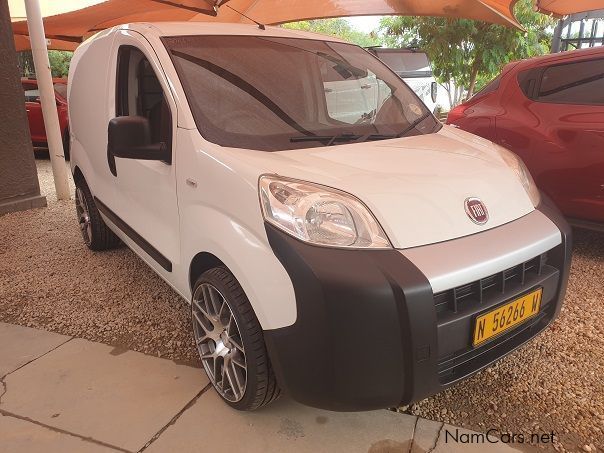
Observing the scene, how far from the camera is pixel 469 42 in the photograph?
37.8ft

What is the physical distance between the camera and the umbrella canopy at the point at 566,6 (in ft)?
26.5

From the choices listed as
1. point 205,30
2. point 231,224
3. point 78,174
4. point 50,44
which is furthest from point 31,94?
point 231,224

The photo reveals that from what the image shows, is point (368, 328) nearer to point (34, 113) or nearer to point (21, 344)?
point (21, 344)

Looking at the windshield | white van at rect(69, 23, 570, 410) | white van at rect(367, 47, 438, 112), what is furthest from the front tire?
white van at rect(367, 47, 438, 112)

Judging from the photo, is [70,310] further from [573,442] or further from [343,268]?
[573,442]

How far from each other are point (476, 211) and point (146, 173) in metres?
1.65

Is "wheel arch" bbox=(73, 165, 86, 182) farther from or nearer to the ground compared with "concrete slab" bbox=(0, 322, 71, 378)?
farther from the ground

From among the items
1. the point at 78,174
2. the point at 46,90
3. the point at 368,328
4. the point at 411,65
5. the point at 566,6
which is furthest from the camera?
the point at 411,65

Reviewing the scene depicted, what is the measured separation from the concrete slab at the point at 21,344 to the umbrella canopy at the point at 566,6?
8.92 m

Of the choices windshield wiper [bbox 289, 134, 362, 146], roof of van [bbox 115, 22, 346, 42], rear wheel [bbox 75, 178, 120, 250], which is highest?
roof of van [bbox 115, 22, 346, 42]

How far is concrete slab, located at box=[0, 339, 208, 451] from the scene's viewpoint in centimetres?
204

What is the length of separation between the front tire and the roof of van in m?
1.33

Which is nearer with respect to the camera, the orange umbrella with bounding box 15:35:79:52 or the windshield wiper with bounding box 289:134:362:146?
the windshield wiper with bounding box 289:134:362:146

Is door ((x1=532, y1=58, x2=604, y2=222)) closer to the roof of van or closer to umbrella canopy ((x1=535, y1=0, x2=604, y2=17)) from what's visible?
the roof of van
